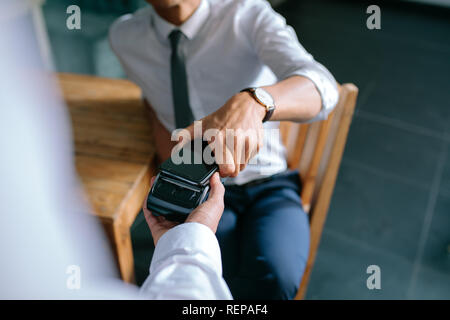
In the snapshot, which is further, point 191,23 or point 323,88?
point 191,23

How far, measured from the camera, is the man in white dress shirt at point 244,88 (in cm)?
80

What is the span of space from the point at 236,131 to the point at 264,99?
0.41 feet

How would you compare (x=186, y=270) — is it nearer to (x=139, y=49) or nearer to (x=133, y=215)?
(x=133, y=215)

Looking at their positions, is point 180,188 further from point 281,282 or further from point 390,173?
point 390,173

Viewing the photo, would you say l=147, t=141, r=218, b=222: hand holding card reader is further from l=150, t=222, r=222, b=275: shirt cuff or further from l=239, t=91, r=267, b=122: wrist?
l=239, t=91, r=267, b=122: wrist

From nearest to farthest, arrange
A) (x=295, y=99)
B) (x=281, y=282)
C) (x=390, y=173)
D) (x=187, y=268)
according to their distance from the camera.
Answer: (x=187, y=268), (x=295, y=99), (x=281, y=282), (x=390, y=173)

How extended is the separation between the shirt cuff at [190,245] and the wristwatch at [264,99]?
0.90 feet

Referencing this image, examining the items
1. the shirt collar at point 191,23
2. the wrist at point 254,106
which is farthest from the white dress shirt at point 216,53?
the wrist at point 254,106

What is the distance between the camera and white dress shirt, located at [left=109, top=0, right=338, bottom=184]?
90 cm

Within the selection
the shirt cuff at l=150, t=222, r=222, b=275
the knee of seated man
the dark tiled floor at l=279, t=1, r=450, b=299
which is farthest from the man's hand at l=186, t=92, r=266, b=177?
the dark tiled floor at l=279, t=1, r=450, b=299

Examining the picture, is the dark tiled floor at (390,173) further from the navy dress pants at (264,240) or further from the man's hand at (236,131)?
the man's hand at (236,131)

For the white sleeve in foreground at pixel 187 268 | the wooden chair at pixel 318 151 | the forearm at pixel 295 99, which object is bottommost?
the wooden chair at pixel 318 151

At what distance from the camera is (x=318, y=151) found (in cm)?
102

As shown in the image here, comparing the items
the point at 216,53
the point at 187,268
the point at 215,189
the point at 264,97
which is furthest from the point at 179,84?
the point at 187,268
